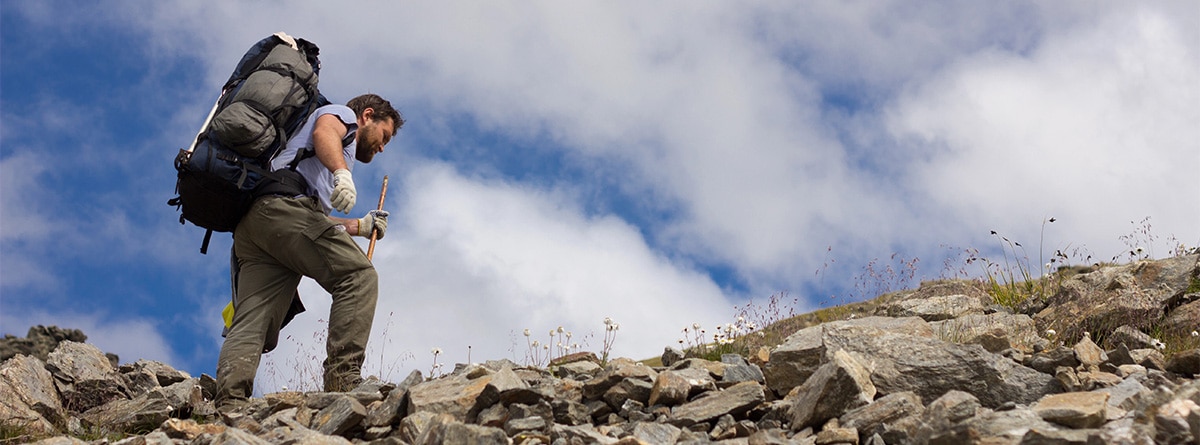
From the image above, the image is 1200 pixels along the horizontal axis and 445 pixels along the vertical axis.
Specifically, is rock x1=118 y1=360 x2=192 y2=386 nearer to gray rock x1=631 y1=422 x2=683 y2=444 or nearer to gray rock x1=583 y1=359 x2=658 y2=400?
gray rock x1=583 y1=359 x2=658 y2=400

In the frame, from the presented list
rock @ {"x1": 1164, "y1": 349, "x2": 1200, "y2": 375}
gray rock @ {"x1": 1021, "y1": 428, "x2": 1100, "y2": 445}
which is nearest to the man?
gray rock @ {"x1": 1021, "y1": 428, "x2": 1100, "y2": 445}

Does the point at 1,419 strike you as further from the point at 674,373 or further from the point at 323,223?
the point at 674,373

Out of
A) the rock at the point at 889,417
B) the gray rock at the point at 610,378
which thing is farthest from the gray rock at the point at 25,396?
the rock at the point at 889,417

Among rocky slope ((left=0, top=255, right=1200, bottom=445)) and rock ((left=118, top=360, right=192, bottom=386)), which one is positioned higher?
rock ((left=118, top=360, right=192, bottom=386))

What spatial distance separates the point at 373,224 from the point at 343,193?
55.8 inches

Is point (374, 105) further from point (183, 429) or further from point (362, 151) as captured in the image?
point (183, 429)

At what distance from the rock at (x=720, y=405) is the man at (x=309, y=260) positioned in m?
3.33

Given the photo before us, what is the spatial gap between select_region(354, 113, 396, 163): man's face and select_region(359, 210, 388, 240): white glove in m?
0.53

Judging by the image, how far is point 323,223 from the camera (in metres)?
8.58

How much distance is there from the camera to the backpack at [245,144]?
27.9 ft

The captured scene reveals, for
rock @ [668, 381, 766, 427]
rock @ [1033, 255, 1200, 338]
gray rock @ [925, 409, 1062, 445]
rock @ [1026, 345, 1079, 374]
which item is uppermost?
rock @ [1033, 255, 1200, 338]

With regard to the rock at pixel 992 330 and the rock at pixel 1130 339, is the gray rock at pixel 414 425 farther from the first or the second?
the rock at pixel 1130 339

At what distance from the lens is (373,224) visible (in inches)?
384

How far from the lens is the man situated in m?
8.51
